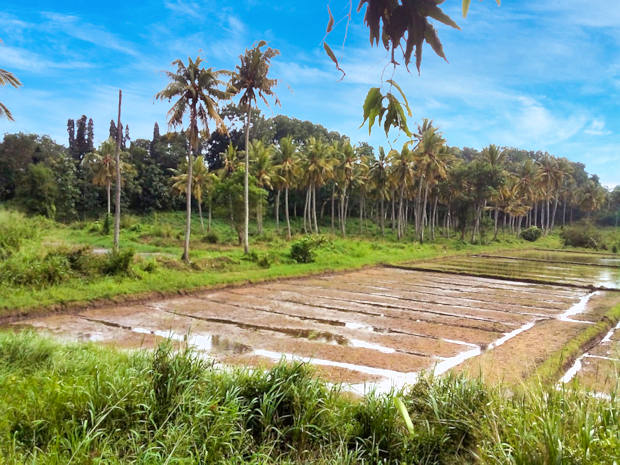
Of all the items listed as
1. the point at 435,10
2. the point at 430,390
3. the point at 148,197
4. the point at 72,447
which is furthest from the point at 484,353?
the point at 148,197

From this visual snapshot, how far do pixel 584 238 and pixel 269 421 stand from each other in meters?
50.3

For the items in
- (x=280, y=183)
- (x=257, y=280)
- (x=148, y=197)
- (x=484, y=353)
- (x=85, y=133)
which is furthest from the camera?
(x=85, y=133)

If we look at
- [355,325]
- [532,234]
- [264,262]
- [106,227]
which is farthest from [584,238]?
[355,325]

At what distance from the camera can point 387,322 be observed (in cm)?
1062

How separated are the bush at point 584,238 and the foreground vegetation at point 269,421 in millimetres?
48640

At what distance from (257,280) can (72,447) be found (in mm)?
13507

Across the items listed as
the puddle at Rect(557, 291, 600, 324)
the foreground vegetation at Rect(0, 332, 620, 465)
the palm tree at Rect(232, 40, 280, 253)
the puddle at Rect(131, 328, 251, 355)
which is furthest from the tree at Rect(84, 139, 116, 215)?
the foreground vegetation at Rect(0, 332, 620, 465)

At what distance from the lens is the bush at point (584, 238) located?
45.2m

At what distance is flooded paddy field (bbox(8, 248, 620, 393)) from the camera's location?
7414 mm

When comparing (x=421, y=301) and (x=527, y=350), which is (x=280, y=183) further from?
(x=527, y=350)

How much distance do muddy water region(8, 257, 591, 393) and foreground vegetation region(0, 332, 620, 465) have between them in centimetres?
52

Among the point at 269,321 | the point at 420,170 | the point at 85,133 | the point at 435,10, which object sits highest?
the point at 85,133

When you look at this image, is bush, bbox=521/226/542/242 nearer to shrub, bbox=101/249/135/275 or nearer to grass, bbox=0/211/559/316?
grass, bbox=0/211/559/316

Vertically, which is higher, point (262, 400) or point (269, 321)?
point (262, 400)
